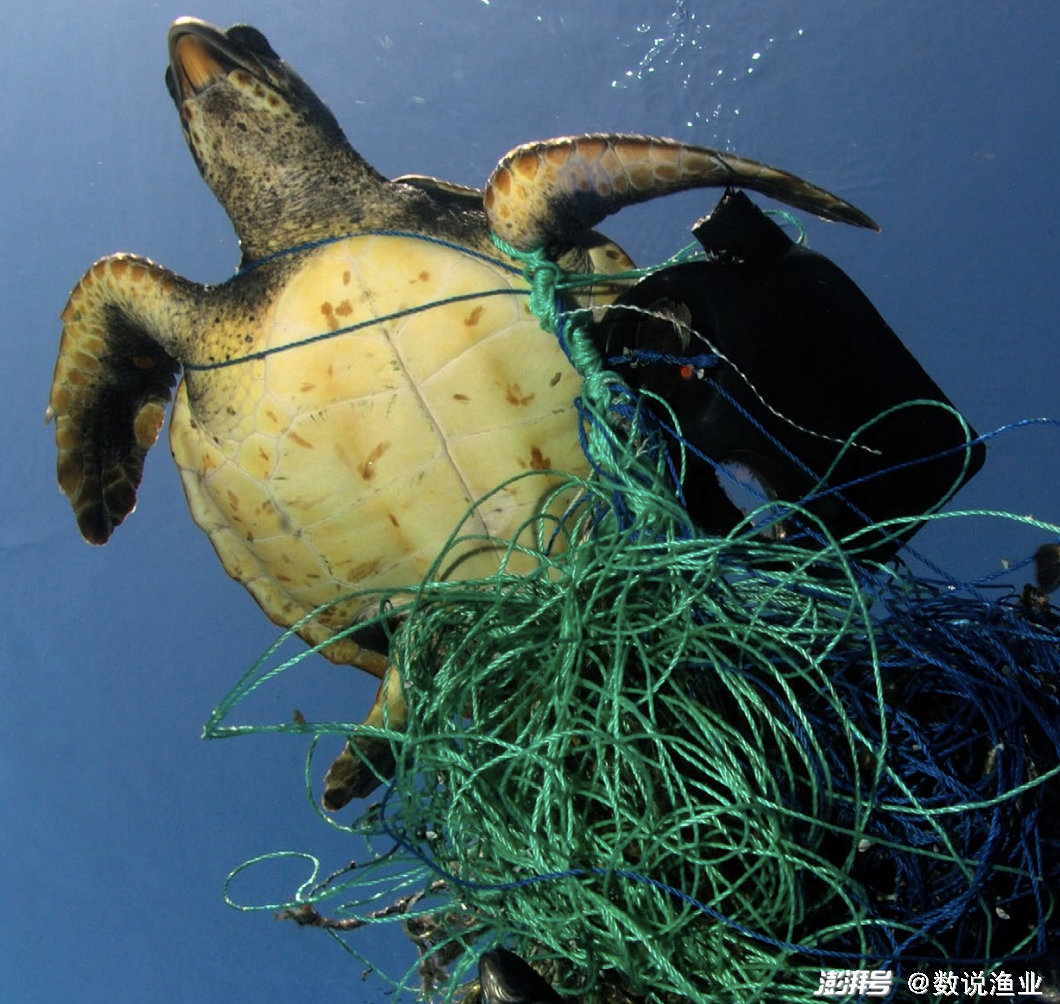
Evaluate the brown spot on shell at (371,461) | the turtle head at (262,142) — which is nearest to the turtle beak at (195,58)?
the turtle head at (262,142)

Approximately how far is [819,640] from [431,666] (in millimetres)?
602

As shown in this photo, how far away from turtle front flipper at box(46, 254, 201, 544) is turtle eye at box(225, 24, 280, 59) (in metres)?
0.55

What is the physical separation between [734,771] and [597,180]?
40.8 inches

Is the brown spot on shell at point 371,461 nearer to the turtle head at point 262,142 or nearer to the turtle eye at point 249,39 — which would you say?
the turtle head at point 262,142

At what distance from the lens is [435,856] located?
1.16 meters

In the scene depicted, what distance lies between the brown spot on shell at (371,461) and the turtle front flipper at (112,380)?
22.8 inches

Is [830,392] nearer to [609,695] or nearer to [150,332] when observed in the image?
[609,695]

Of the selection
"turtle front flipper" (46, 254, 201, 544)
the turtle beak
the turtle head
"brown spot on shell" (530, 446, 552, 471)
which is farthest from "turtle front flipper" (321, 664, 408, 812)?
the turtle beak

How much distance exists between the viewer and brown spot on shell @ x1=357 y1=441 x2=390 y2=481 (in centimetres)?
157

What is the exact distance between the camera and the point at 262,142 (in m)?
1.80

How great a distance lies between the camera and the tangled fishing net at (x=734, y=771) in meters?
0.91

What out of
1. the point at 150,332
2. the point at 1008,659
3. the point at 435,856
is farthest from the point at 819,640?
the point at 150,332

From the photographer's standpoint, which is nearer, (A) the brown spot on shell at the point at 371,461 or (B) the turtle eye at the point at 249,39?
(A) the brown spot on shell at the point at 371,461

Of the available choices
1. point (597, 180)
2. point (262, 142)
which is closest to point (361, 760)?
point (597, 180)
